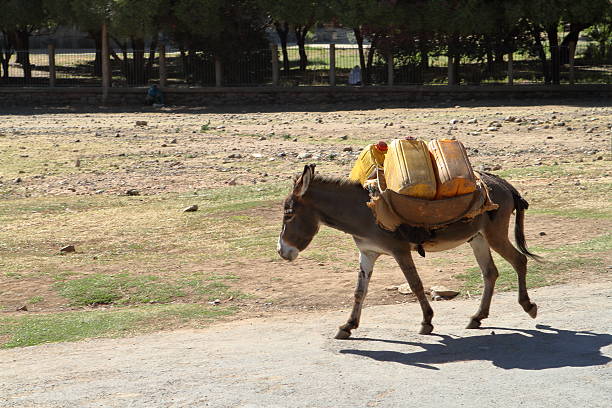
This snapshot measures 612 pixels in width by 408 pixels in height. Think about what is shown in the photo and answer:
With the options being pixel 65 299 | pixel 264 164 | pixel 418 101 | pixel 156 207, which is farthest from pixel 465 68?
pixel 65 299

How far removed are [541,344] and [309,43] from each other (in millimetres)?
56833

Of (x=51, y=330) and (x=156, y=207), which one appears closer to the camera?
(x=51, y=330)

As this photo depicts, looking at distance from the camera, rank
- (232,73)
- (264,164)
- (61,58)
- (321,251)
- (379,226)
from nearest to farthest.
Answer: (379,226) → (321,251) → (264,164) → (232,73) → (61,58)

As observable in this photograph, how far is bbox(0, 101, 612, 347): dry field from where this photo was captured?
411 inches

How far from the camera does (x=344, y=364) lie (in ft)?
24.1

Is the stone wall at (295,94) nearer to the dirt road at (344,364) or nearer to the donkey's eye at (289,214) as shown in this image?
the dirt road at (344,364)

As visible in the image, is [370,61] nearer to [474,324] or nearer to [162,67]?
[162,67]

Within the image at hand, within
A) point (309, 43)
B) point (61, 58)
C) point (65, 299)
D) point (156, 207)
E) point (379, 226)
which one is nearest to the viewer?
point (379, 226)

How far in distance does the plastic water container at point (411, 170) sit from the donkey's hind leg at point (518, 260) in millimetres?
975

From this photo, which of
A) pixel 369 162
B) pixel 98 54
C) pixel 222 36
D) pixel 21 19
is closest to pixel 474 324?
pixel 369 162

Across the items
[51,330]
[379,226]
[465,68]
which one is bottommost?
[51,330]

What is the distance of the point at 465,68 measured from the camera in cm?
3619

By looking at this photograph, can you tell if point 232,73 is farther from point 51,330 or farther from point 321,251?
point 51,330

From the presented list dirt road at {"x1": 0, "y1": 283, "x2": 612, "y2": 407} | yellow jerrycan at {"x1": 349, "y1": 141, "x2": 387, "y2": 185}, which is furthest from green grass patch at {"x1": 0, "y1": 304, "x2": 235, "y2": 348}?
yellow jerrycan at {"x1": 349, "y1": 141, "x2": 387, "y2": 185}
